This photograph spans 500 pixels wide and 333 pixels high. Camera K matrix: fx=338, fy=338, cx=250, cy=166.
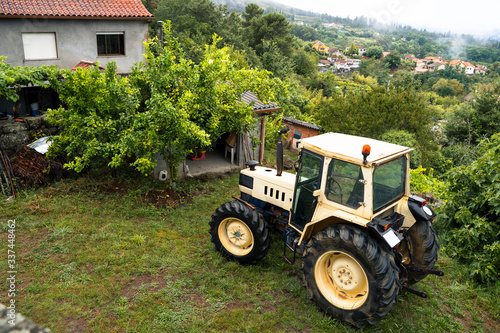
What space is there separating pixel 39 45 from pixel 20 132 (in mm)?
5495

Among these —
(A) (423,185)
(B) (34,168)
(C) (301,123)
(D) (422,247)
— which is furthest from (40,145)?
(C) (301,123)

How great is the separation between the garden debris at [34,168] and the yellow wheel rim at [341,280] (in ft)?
25.1

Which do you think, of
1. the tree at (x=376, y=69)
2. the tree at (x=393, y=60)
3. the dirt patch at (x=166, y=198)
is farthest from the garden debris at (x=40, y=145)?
the tree at (x=393, y=60)

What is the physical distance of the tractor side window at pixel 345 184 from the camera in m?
4.79

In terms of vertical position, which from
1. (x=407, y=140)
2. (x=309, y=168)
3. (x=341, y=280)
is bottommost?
(x=407, y=140)

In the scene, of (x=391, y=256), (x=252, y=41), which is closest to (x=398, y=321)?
(x=391, y=256)

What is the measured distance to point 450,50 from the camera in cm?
17412

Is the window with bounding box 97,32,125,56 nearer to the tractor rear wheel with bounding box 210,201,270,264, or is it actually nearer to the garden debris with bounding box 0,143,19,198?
the garden debris with bounding box 0,143,19,198

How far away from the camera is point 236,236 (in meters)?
6.46

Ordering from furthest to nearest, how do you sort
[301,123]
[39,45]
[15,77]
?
[301,123]
[39,45]
[15,77]

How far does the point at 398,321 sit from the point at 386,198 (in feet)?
6.15

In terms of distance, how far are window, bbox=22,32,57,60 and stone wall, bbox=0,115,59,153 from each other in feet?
15.1

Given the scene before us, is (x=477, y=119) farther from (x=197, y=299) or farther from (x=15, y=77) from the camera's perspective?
(x=15, y=77)

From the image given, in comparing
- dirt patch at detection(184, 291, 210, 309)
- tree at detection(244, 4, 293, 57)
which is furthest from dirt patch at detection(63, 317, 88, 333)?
tree at detection(244, 4, 293, 57)
